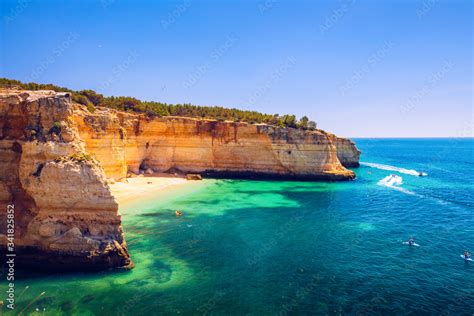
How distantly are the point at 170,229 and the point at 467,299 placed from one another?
18.5 metres

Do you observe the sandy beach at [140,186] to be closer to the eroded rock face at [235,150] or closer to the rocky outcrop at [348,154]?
the eroded rock face at [235,150]

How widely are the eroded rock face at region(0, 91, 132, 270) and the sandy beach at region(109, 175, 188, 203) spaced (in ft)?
40.8

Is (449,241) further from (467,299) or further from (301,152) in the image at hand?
(301,152)

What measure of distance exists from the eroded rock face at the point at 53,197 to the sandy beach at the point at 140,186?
12.4 m

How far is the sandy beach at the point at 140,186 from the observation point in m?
32.9

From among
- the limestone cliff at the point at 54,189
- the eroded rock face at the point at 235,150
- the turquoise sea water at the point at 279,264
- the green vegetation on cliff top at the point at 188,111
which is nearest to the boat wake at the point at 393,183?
the eroded rock face at the point at 235,150

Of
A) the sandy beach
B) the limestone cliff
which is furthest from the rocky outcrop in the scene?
the limestone cliff

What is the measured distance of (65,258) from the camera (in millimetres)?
15531

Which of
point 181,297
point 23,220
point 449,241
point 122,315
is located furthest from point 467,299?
point 23,220

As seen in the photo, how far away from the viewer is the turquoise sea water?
42.8 ft

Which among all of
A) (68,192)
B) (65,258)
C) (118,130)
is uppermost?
(118,130)

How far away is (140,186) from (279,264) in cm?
2524

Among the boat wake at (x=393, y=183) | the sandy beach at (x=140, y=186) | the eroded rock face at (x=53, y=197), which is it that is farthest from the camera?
the boat wake at (x=393, y=183)

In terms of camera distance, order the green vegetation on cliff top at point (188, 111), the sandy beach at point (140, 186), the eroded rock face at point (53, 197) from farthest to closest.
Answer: the green vegetation on cliff top at point (188, 111) → the sandy beach at point (140, 186) → the eroded rock face at point (53, 197)
